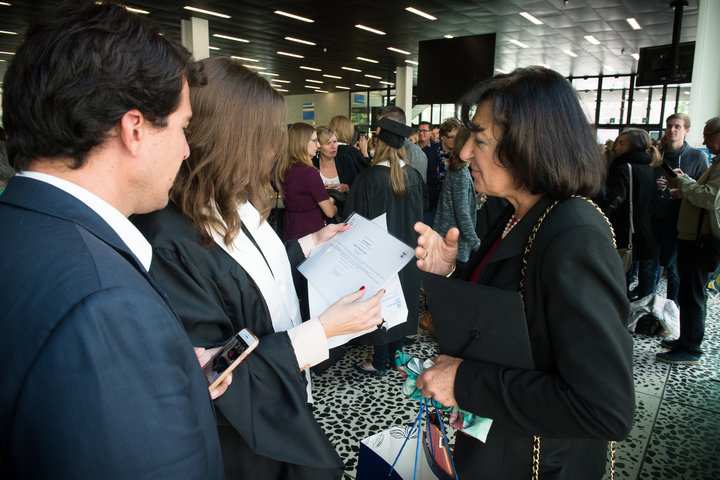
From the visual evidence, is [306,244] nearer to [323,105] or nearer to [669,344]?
[669,344]

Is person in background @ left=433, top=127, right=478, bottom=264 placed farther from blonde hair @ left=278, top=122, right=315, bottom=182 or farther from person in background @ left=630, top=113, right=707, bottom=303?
person in background @ left=630, top=113, right=707, bottom=303

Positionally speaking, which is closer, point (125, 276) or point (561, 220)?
point (125, 276)

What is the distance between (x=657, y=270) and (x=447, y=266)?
152 inches

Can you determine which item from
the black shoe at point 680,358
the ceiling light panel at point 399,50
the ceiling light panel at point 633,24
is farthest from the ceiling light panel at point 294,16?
the black shoe at point 680,358

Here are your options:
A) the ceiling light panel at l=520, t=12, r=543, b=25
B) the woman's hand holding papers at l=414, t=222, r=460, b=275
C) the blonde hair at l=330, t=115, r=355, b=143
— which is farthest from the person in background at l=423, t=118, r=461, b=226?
the ceiling light panel at l=520, t=12, r=543, b=25

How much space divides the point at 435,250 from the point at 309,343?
1.68ft

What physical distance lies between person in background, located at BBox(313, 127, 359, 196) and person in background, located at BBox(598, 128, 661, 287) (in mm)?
2467

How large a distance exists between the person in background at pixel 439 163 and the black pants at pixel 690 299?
226cm

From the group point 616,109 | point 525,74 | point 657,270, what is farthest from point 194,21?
point 616,109

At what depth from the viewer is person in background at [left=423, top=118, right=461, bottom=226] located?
4816 mm

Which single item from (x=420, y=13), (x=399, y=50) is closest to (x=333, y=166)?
(x=420, y=13)

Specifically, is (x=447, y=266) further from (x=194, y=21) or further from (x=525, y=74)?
(x=194, y=21)

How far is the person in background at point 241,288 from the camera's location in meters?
1.05

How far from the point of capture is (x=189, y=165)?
1.15 metres
